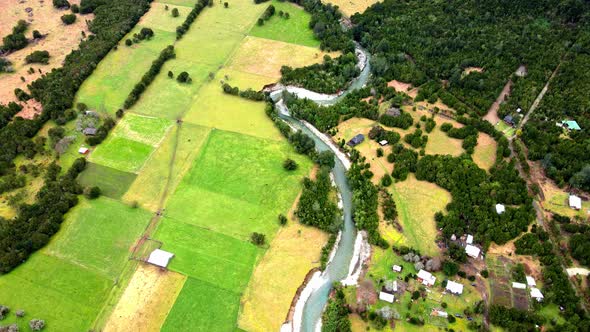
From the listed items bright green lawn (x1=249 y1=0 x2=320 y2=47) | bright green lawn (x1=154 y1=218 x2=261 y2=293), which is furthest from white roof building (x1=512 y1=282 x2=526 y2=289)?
bright green lawn (x1=249 y1=0 x2=320 y2=47)

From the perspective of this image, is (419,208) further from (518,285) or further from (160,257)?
(160,257)

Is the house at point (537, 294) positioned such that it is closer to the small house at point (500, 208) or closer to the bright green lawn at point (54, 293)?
the small house at point (500, 208)

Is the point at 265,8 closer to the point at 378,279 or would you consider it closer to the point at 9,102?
the point at 9,102

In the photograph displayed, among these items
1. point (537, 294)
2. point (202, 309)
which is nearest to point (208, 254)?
point (202, 309)

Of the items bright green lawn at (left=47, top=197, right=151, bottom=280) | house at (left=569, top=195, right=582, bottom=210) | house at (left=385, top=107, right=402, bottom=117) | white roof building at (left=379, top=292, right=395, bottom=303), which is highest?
house at (left=569, top=195, right=582, bottom=210)

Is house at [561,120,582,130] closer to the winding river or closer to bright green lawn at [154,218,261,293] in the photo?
the winding river
